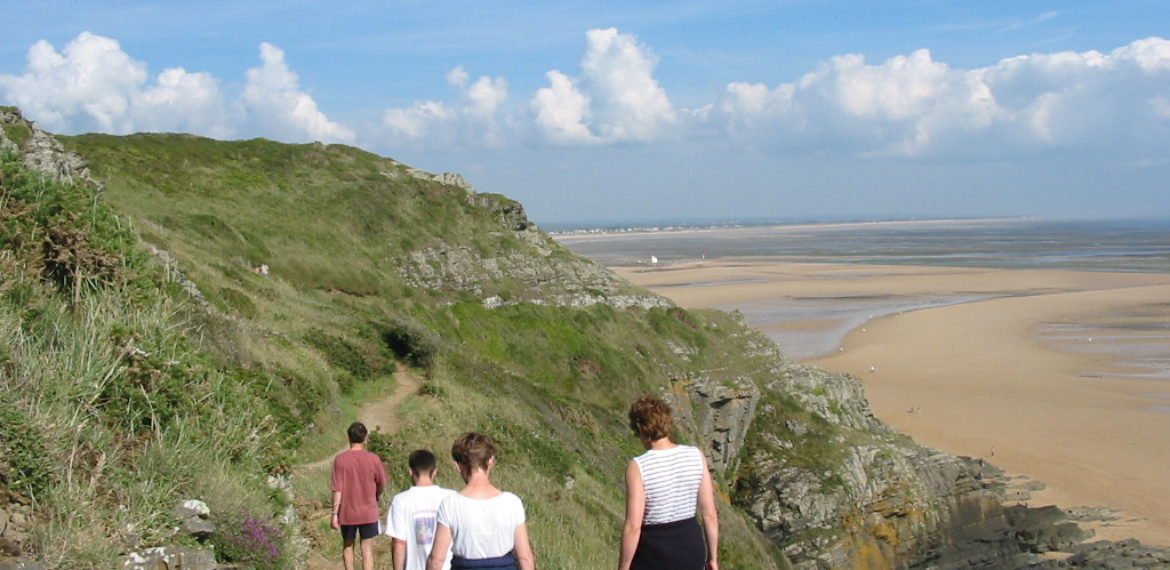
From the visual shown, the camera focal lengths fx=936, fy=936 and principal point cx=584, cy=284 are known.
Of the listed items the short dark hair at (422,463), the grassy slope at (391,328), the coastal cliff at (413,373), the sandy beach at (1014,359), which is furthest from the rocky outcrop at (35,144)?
the sandy beach at (1014,359)

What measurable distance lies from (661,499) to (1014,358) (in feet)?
161

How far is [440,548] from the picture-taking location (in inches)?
231

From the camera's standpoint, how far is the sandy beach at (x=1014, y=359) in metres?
31.4

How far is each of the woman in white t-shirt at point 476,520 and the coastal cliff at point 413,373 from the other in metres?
2.44

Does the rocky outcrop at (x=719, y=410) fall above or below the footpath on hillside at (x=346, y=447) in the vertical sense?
below

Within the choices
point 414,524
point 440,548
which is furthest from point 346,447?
point 440,548

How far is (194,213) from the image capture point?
29.3 m

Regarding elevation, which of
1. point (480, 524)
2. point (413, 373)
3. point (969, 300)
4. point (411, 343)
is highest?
point (480, 524)

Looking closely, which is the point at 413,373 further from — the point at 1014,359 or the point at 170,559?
the point at 1014,359

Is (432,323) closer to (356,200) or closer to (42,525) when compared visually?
(356,200)

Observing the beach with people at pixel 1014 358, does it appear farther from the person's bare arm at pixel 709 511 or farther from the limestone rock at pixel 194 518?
the limestone rock at pixel 194 518

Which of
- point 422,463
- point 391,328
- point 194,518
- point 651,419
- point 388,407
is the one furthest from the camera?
point 391,328

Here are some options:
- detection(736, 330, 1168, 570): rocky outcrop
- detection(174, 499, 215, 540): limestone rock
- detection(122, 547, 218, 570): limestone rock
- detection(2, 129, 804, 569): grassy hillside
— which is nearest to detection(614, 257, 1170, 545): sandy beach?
detection(736, 330, 1168, 570): rocky outcrop

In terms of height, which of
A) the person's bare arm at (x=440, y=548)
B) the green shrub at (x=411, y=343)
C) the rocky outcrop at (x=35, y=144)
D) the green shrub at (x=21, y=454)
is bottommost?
the green shrub at (x=411, y=343)
